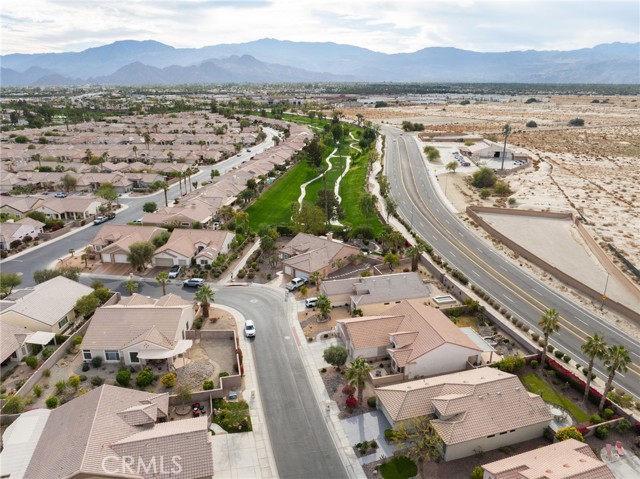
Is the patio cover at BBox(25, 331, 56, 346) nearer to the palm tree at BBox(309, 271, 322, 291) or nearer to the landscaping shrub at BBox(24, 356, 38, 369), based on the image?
the landscaping shrub at BBox(24, 356, 38, 369)

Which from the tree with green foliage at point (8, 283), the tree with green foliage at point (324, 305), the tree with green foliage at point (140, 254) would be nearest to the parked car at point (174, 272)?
the tree with green foliage at point (140, 254)

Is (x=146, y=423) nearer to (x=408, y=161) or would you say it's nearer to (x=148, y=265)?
(x=148, y=265)

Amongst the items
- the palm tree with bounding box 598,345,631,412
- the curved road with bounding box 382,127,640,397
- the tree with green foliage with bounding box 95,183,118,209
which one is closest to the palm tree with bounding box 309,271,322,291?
the curved road with bounding box 382,127,640,397

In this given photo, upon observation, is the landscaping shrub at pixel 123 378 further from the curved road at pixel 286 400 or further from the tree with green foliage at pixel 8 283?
the tree with green foliage at pixel 8 283

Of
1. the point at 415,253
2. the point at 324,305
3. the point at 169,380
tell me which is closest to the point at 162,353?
the point at 169,380

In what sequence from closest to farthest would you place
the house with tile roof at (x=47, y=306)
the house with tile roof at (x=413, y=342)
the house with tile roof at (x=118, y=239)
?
the house with tile roof at (x=413, y=342) < the house with tile roof at (x=47, y=306) < the house with tile roof at (x=118, y=239)
